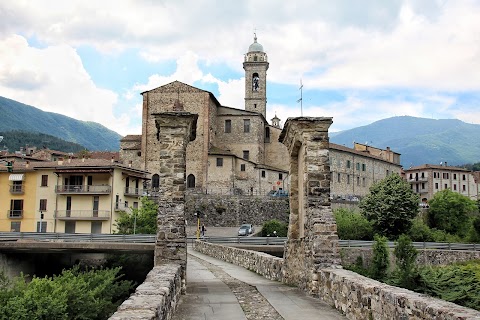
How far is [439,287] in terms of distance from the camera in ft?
72.5

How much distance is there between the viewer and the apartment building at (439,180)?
95.1m

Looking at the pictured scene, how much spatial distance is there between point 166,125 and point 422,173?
90.0 m

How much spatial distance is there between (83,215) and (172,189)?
117ft

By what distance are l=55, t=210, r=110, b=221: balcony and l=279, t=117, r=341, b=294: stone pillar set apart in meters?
34.3

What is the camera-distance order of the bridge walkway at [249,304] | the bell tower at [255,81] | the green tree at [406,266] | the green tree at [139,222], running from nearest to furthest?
the bridge walkway at [249,304] → the green tree at [406,266] → the green tree at [139,222] → the bell tower at [255,81]

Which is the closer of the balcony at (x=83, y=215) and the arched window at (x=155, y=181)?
the balcony at (x=83, y=215)

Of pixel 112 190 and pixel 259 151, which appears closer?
pixel 112 190

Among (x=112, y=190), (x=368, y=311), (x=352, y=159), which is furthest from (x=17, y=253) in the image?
(x=352, y=159)

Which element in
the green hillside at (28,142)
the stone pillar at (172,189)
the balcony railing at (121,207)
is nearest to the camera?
the stone pillar at (172,189)

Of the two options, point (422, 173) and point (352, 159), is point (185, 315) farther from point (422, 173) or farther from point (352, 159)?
point (422, 173)

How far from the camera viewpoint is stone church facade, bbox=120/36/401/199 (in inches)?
2456

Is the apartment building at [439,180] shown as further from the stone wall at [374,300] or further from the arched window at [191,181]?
the stone wall at [374,300]

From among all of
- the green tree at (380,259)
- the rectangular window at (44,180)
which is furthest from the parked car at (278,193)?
the green tree at (380,259)

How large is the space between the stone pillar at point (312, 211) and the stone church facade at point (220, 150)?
145 feet
